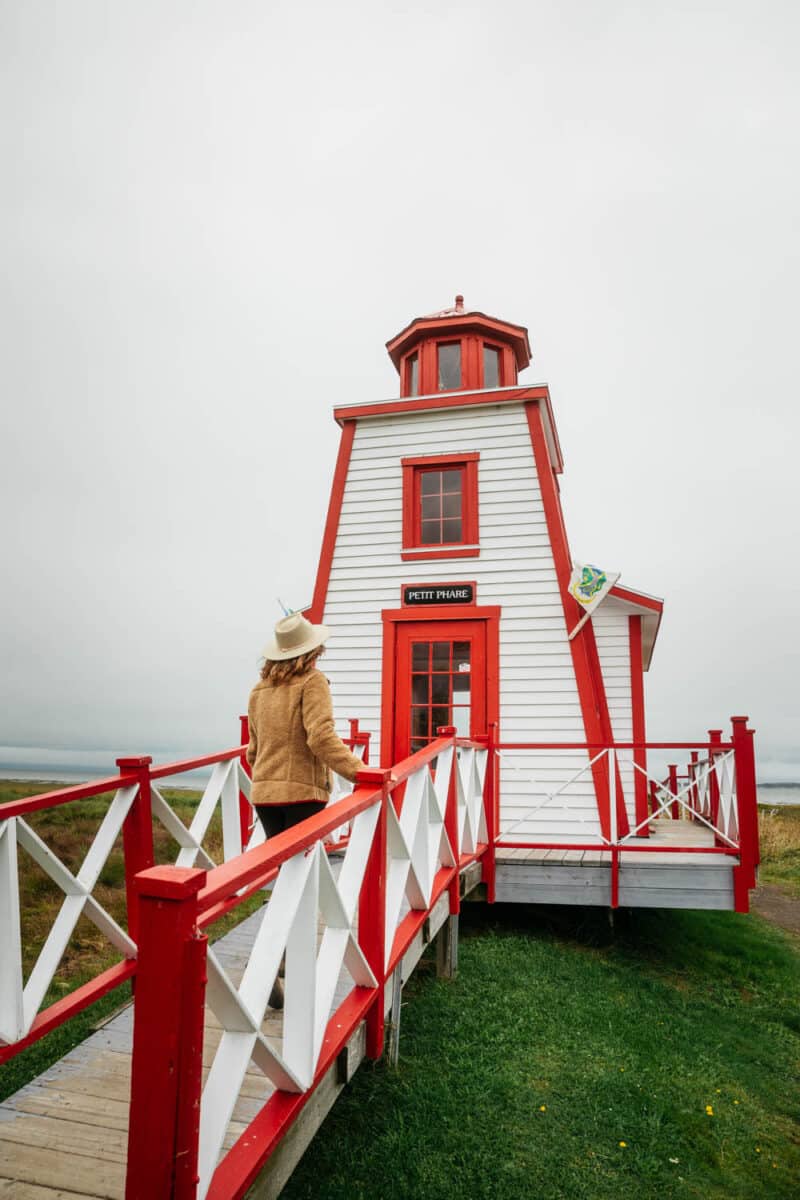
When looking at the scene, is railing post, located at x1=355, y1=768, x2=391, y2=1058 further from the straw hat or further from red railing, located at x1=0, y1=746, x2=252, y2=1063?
red railing, located at x1=0, y1=746, x2=252, y2=1063

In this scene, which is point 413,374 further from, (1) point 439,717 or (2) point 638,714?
(2) point 638,714

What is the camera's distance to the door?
9.44m

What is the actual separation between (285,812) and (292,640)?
89cm

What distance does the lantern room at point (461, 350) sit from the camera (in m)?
10.8

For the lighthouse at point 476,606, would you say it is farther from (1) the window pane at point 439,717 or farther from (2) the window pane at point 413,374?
(2) the window pane at point 413,374

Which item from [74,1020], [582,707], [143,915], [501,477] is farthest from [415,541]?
[143,915]

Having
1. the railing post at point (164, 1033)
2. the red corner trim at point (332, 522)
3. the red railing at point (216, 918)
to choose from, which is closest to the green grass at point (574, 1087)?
the red railing at point (216, 918)

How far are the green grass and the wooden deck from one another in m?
0.58

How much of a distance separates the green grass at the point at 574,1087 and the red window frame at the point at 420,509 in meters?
4.76

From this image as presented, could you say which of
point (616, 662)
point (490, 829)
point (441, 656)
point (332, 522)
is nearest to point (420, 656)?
point (441, 656)

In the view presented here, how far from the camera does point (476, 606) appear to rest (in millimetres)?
9578

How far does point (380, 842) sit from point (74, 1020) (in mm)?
3153

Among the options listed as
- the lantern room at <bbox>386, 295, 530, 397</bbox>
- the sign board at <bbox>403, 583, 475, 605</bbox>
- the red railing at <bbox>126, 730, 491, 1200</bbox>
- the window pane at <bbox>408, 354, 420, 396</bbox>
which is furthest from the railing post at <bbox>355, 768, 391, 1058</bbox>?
the window pane at <bbox>408, 354, 420, 396</bbox>

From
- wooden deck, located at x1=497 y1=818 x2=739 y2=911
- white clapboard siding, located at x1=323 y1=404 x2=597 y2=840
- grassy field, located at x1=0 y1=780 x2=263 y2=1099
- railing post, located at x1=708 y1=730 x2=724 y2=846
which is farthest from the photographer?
white clapboard siding, located at x1=323 y1=404 x2=597 y2=840
